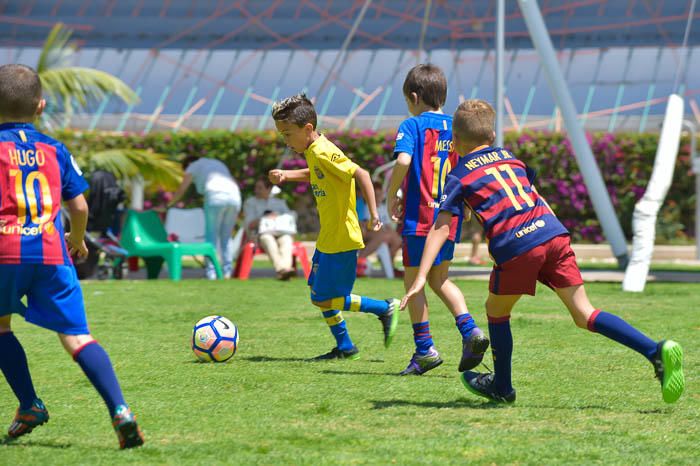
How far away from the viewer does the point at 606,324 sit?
5.22 m

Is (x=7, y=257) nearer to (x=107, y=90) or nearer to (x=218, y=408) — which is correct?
(x=218, y=408)

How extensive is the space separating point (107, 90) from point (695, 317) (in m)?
11.5

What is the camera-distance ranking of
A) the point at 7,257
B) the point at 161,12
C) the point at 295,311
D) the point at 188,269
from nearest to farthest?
the point at 7,257 → the point at 295,311 → the point at 188,269 → the point at 161,12

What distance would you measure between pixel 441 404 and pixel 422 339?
41.6 inches

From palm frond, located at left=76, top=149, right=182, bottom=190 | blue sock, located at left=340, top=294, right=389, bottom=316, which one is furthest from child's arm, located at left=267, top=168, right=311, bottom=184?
palm frond, located at left=76, top=149, right=182, bottom=190

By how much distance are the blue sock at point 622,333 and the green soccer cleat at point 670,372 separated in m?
0.07

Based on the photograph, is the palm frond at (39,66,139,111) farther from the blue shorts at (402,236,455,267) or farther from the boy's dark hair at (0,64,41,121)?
the boy's dark hair at (0,64,41,121)

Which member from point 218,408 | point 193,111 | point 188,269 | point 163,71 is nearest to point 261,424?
point 218,408

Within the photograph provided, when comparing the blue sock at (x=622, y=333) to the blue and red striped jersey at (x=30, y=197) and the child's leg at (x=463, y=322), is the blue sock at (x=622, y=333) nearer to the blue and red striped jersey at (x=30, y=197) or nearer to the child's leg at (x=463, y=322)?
the child's leg at (x=463, y=322)

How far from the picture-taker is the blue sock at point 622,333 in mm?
5184

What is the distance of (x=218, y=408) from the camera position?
17.5 feet

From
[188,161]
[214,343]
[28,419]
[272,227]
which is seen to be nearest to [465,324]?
[214,343]

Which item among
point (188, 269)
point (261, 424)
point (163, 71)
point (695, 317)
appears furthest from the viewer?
point (163, 71)

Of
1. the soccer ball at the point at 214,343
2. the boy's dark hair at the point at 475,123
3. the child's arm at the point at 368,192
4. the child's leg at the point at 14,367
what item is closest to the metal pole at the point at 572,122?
the child's arm at the point at 368,192
